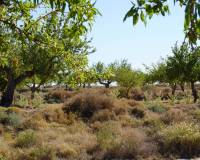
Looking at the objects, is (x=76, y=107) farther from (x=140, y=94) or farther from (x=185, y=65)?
(x=140, y=94)

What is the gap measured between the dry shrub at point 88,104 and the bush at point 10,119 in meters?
4.63

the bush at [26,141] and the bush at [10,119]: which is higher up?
the bush at [10,119]

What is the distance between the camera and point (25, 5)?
6.14 m

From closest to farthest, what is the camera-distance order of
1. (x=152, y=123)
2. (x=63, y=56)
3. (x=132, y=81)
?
(x=63, y=56), (x=152, y=123), (x=132, y=81)

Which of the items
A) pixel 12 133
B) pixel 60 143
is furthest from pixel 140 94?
pixel 60 143

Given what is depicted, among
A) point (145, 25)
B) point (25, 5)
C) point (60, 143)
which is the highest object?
point (25, 5)

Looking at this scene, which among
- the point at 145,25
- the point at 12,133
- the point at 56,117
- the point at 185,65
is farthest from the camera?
the point at 185,65

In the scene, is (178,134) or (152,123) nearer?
(178,134)

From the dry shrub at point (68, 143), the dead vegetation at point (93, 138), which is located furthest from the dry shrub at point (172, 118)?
the dry shrub at point (68, 143)

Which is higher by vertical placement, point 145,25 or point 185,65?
point 185,65

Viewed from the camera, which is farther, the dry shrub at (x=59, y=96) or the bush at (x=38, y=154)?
the dry shrub at (x=59, y=96)

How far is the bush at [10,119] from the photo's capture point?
21.8 meters

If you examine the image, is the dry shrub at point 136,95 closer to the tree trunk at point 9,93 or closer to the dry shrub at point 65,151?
the tree trunk at point 9,93

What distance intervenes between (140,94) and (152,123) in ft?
97.2
